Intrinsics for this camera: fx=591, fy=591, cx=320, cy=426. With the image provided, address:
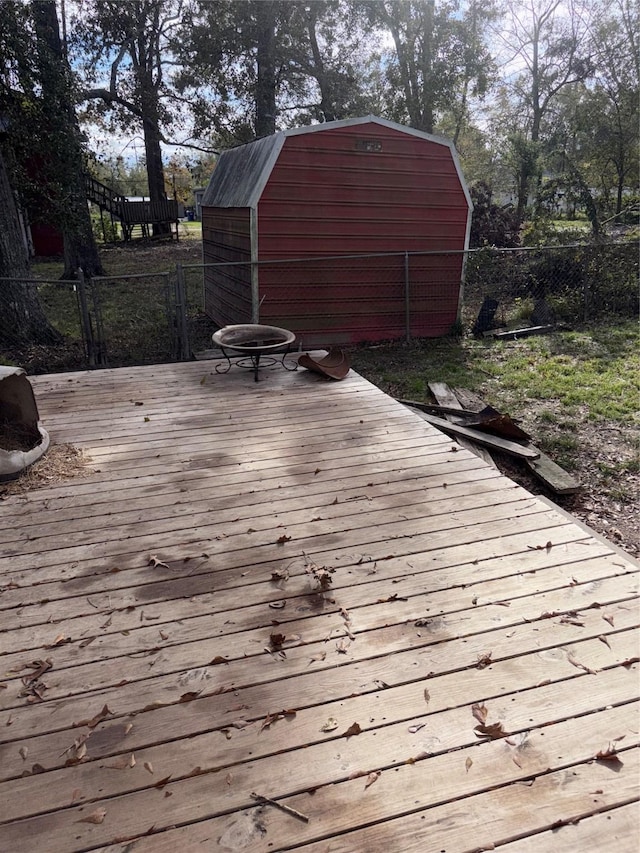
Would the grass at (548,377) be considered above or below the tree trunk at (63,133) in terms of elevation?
below

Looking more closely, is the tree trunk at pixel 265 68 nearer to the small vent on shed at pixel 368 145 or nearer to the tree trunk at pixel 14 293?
the small vent on shed at pixel 368 145

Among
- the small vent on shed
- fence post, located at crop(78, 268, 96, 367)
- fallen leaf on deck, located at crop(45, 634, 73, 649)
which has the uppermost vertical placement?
the small vent on shed

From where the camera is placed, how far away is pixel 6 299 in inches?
326

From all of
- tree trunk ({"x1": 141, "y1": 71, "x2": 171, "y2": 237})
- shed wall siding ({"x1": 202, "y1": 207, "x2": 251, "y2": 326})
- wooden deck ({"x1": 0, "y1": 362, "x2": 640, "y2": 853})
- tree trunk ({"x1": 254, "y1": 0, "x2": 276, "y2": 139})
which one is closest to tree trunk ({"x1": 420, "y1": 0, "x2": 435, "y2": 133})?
tree trunk ({"x1": 254, "y1": 0, "x2": 276, "y2": 139})

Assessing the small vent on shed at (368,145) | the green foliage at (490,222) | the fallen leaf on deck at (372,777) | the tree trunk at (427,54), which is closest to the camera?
the fallen leaf on deck at (372,777)

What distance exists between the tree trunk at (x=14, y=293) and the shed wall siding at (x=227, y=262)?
2757mm

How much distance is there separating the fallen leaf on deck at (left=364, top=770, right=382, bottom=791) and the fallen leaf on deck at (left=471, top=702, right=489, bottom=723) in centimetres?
41

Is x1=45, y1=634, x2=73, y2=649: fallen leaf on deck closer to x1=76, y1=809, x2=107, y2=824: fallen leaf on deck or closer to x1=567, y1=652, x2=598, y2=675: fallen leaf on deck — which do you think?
x1=76, y1=809, x2=107, y2=824: fallen leaf on deck

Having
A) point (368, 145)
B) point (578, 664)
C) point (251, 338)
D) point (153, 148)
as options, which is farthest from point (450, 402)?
point (153, 148)

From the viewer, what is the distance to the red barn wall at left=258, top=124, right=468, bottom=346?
27.4 ft

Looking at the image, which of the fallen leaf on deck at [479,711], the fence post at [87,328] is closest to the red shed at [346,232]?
the fence post at [87,328]

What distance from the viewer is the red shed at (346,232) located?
830cm

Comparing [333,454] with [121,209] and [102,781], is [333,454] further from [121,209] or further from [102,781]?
[121,209]

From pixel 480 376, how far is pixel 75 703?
649cm
